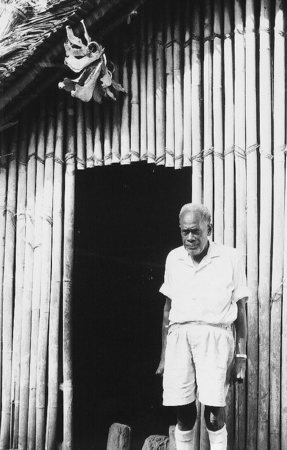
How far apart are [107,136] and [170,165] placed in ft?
2.25

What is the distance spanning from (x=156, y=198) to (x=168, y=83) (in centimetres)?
282

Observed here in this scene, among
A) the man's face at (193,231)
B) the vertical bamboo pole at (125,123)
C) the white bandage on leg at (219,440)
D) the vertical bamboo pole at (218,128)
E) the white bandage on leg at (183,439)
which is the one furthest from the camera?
the vertical bamboo pole at (125,123)

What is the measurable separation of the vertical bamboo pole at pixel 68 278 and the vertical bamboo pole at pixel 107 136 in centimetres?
32

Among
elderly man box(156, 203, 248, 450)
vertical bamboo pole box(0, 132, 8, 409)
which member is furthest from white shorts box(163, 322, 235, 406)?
vertical bamboo pole box(0, 132, 8, 409)

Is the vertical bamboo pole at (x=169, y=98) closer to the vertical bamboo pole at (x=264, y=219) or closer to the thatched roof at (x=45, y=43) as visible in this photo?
the thatched roof at (x=45, y=43)

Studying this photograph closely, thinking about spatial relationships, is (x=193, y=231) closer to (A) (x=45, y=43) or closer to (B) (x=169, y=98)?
(B) (x=169, y=98)

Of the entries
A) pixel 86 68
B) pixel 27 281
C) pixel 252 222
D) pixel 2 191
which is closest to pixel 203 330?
pixel 252 222

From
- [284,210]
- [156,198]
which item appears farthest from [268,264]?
[156,198]

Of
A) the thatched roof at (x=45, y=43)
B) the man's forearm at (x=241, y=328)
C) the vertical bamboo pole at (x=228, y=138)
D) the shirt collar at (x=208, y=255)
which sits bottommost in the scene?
the man's forearm at (x=241, y=328)

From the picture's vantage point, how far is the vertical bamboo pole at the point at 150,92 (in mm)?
5938

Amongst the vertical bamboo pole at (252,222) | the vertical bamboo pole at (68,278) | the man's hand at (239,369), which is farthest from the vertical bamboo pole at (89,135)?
the man's hand at (239,369)

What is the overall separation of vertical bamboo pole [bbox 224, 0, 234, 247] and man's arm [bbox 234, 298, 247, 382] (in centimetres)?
85

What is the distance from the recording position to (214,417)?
469cm

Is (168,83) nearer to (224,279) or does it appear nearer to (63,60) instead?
(63,60)
